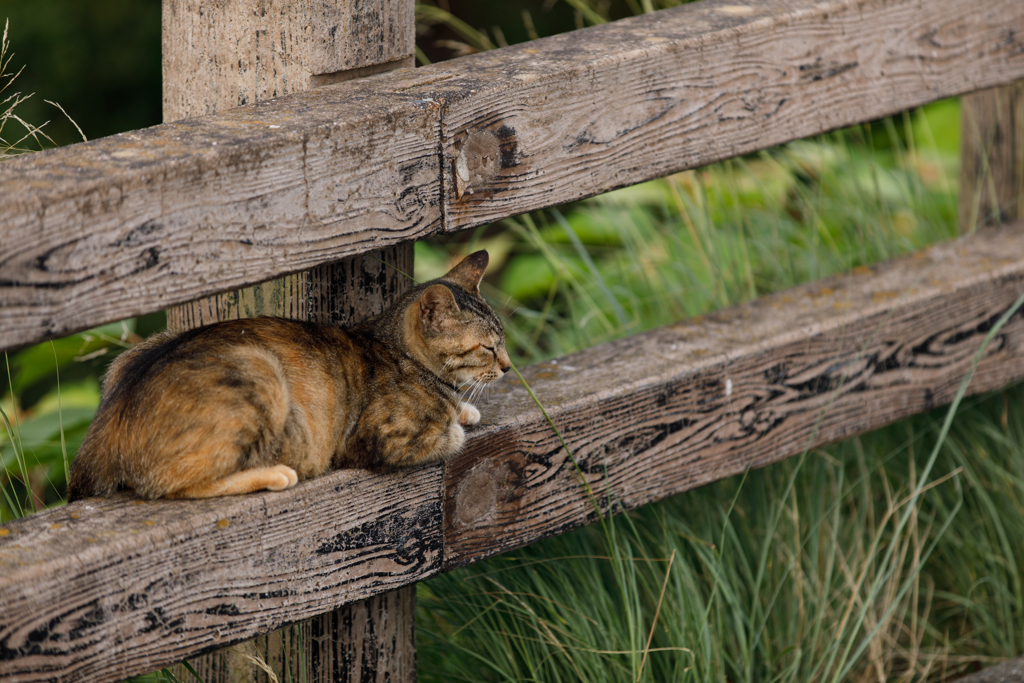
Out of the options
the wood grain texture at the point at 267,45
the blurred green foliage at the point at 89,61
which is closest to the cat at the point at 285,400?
the wood grain texture at the point at 267,45

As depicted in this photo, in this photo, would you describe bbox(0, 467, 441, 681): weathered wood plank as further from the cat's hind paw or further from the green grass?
the green grass

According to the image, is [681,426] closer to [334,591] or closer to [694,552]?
[694,552]

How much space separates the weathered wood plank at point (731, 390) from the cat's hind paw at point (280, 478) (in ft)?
1.00

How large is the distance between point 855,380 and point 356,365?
1.21 metres

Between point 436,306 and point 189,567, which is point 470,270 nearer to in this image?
point 436,306

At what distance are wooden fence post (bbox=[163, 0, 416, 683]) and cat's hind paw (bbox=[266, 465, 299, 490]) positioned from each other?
31cm

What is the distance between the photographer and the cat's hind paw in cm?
157

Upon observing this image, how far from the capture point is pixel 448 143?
1.67m

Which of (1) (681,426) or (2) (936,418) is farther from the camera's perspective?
(2) (936,418)

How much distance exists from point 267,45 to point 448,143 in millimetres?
352

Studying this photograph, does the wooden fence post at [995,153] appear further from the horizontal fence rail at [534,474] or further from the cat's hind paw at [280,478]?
the cat's hind paw at [280,478]

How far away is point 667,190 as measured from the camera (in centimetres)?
404

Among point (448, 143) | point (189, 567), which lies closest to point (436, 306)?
point (448, 143)

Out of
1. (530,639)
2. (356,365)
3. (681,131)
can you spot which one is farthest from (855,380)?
(356,365)
